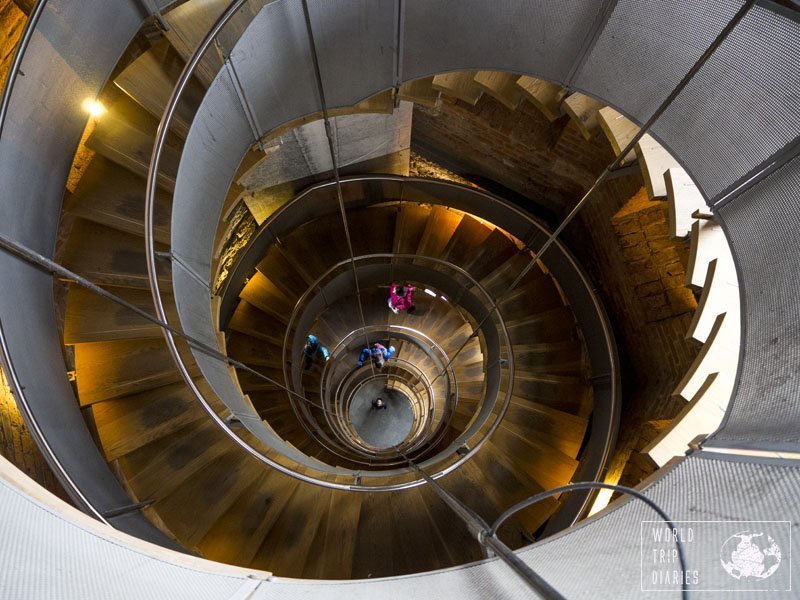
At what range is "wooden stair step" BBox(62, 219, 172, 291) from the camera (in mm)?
3629

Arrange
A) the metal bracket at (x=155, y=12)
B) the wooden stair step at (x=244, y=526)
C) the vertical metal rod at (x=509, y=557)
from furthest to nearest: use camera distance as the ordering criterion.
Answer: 1. the wooden stair step at (x=244, y=526)
2. the metal bracket at (x=155, y=12)
3. the vertical metal rod at (x=509, y=557)

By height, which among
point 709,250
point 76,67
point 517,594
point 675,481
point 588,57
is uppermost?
point 588,57

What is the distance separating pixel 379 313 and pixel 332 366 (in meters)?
1.71

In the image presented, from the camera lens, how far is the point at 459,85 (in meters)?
4.90

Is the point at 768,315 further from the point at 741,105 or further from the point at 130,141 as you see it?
the point at 130,141

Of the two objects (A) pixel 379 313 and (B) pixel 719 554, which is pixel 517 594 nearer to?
(B) pixel 719 554

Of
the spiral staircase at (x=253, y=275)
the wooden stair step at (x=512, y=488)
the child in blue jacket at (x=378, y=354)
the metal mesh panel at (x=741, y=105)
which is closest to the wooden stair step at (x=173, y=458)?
the spiral staircase at (x=253, y=275)

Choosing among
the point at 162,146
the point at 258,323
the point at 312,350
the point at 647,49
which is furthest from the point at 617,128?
the point at 312,350

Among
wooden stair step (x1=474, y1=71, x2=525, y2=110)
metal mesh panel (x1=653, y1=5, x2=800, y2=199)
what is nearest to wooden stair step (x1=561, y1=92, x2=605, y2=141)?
wooden stair step (x1=474, y1=71, x2=525, y2=110)

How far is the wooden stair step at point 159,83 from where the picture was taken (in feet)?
11.0

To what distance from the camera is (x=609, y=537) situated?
1.86m

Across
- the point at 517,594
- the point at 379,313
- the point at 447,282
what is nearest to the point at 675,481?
the point at 517,594

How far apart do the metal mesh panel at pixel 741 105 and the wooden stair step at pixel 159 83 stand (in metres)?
3.66

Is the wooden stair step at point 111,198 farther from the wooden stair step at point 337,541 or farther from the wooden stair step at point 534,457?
the wooden stair step at point 534,457
